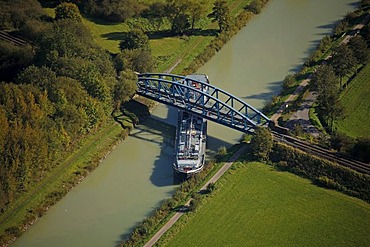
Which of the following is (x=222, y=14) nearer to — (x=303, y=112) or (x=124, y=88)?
(x=124, y=88)

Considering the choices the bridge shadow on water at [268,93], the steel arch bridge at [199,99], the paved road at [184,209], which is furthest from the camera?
the bridge shadow on water at [268,93]

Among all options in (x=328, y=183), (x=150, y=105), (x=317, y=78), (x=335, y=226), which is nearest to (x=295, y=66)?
(x=317, y=78)

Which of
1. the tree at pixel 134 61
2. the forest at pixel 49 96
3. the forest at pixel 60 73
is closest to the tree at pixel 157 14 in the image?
the forest at pixel 60 73

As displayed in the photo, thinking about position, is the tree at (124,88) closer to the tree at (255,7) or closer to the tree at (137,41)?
the tree at (137,41)

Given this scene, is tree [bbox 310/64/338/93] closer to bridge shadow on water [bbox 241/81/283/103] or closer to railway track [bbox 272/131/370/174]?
bridge shadow on water [bbox 241/81/283/103]

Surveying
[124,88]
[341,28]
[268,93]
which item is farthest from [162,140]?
[341,28]

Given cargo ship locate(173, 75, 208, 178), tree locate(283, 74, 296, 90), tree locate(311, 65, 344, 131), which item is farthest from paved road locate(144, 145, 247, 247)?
tree locate(283, 74, 296, 90)
